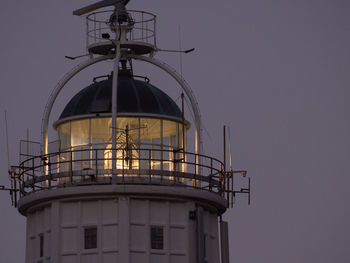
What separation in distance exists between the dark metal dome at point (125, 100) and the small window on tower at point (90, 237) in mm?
5695

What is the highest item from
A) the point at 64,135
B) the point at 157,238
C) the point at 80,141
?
the point at 64,135

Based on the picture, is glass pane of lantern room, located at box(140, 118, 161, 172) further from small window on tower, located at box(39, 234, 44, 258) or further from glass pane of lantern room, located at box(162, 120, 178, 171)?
small window on tower, located at box(39, 234, 44, 258)

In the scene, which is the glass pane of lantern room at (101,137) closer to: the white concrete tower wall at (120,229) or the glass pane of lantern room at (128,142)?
the glass pane of lantern room at (128,142)

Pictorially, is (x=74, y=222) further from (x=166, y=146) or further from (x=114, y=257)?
(x=166, y=146)

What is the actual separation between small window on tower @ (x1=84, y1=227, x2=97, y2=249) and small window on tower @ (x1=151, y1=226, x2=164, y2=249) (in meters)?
2.67

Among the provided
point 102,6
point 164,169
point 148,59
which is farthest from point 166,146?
point 102,6

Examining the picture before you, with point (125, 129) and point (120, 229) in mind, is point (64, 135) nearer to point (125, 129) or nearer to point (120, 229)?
point (125, 129)

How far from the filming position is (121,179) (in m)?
51.5

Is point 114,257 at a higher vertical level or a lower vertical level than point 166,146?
lower

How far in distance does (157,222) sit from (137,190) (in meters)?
1.87

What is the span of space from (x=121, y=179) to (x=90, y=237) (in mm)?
3024

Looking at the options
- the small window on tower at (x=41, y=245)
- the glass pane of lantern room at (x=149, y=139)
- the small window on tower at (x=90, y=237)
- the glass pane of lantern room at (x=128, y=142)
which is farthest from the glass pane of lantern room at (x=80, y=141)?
the small window on tower at (x=41, y=245)

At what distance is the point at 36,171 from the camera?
53.4m

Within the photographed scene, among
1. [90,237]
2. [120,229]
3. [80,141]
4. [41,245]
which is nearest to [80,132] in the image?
[80,141]
